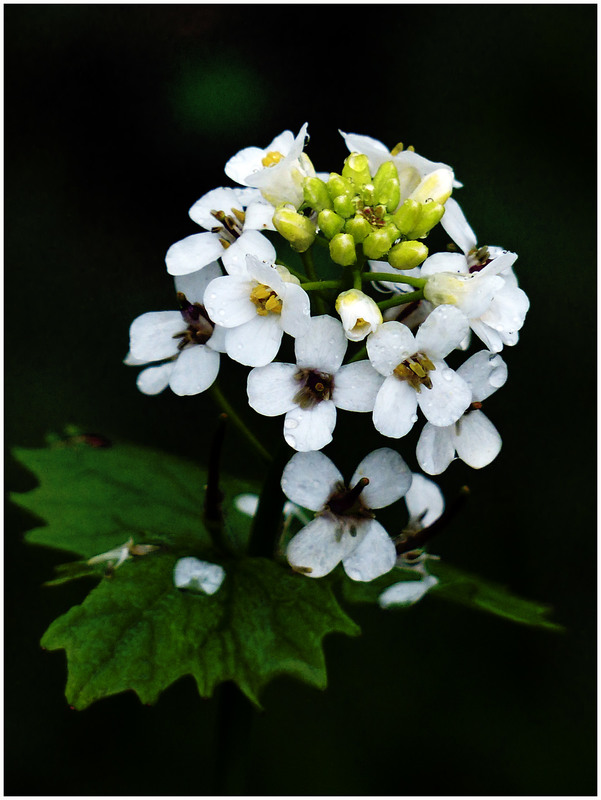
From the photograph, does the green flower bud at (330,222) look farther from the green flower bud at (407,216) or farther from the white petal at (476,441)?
the white petal at (476,441)

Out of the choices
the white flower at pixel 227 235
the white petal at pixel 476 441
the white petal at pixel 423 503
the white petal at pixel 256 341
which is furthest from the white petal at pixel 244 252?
the white petal at pixel 423 503

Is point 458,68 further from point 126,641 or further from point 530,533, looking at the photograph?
point 126,641

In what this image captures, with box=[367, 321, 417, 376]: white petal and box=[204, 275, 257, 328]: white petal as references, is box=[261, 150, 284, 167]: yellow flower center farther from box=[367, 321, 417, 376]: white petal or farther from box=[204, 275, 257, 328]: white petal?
box=[367, 321, 417, 376]: white petal

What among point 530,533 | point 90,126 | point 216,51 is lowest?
point 530,533

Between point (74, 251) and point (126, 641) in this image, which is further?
point (74, 251)

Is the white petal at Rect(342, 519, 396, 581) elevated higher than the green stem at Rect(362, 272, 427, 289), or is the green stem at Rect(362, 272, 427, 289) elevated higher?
the green stem at Rect(362, 272, 427, 289)

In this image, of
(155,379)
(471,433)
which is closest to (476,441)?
(471,433)

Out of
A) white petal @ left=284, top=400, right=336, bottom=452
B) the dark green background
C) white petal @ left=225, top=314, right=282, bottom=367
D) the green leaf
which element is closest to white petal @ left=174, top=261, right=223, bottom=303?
white petal @ left=225, top=314, right=282, bottom=367

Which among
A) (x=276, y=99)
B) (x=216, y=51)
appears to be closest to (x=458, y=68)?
(x=276, y=99)
